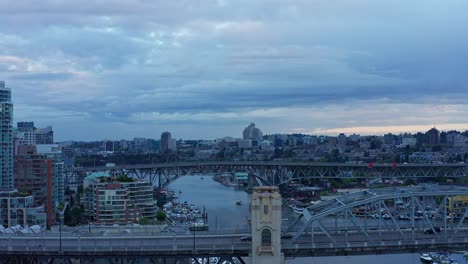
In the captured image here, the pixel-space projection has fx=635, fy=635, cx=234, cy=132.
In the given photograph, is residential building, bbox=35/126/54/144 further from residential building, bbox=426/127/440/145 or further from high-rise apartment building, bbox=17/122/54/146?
→ residential building, bbox=426/127/440/145

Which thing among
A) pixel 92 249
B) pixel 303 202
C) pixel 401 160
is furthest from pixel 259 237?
pixel 401 160

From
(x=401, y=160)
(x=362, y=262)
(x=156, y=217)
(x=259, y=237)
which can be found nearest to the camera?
(x=259, y=237)

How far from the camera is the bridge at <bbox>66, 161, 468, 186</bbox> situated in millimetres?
61344

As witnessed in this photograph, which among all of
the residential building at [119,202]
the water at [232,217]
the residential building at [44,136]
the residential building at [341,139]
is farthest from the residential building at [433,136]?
the residential building at [119,202]

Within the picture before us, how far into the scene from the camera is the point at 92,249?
18.5m

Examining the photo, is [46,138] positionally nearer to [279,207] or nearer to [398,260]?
[398,260]

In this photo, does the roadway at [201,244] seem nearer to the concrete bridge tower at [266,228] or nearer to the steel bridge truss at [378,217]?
the steel bridge truss at [378,217]

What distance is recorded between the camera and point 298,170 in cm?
6238

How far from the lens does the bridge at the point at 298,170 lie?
61.3 meters

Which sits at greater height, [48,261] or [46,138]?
[46,138]

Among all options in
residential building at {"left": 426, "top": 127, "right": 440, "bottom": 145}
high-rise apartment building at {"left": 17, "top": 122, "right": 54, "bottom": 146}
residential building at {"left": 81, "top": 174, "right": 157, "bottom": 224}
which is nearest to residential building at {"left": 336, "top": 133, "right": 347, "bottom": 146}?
residential building at {"left": 426, "top": 127, "right": 440, "bottom": 145}

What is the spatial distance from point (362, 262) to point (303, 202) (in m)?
23.0

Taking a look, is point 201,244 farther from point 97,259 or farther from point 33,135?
point 33,135

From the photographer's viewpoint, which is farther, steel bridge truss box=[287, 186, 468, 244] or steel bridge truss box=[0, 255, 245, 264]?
steel bridge truss box=[287, 186, 468, 244]
